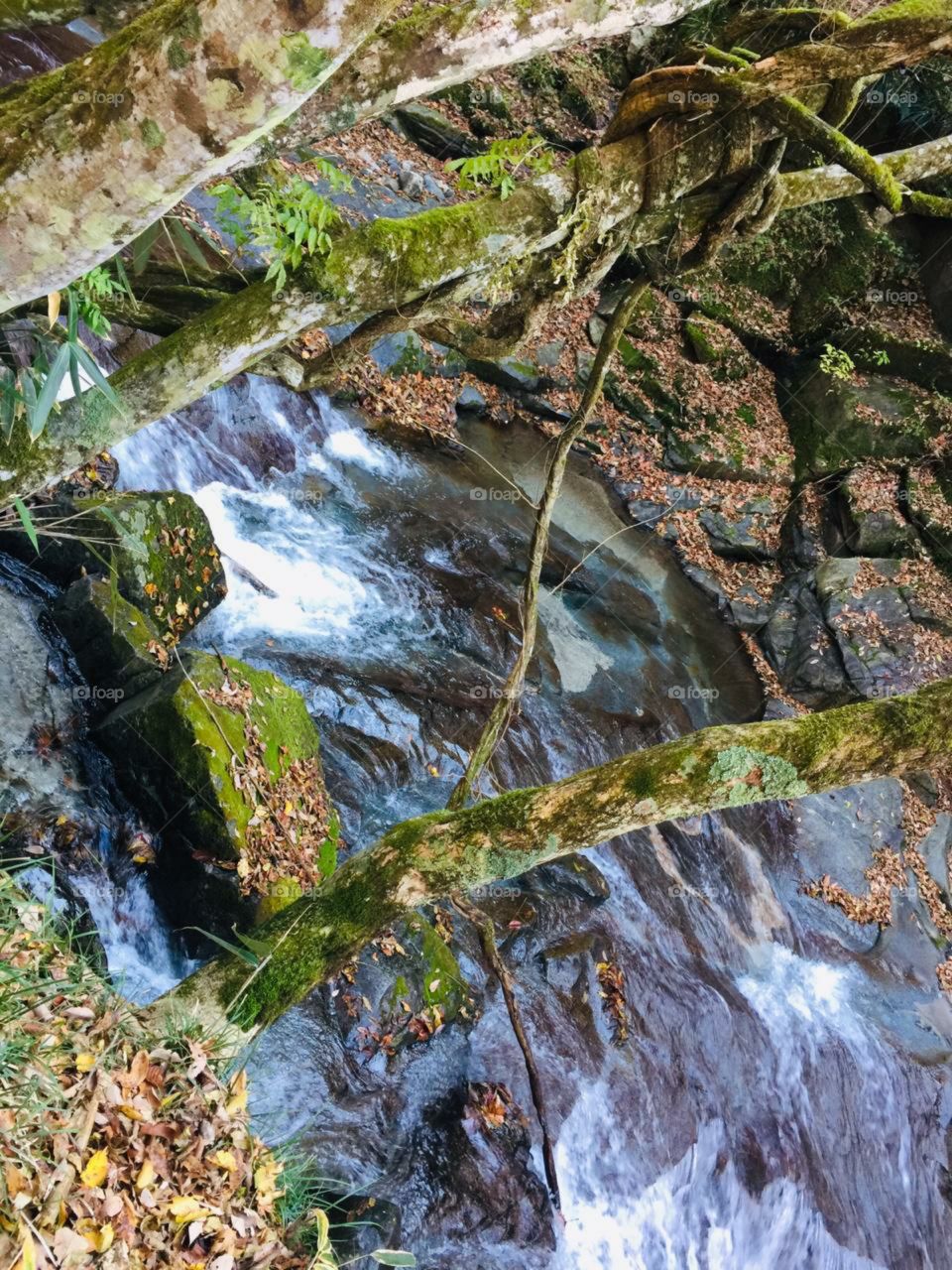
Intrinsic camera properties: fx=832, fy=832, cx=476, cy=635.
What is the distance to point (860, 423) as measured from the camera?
46.1 ft

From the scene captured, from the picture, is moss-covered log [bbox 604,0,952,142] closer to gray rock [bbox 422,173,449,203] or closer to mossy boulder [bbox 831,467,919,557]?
mossy boulder [bbox 831,467,919,557]

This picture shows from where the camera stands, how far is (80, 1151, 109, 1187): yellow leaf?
8.65ft

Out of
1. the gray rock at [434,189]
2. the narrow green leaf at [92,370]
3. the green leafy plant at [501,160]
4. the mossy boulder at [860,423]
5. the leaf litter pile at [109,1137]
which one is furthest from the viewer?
the mossy boulder at [860,423]

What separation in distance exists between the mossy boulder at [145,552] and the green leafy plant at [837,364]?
39.1ft

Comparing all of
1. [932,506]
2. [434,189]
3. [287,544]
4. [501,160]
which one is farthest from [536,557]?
[932,506]

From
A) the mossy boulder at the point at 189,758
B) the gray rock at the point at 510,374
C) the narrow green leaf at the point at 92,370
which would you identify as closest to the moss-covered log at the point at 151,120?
the narrow green leaf at the point at 92,370

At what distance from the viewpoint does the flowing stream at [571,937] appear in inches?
221

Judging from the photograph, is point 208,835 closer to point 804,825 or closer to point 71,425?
point 71,425

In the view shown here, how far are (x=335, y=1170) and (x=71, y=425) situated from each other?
449 cm

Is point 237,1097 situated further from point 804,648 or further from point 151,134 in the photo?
point 804,648

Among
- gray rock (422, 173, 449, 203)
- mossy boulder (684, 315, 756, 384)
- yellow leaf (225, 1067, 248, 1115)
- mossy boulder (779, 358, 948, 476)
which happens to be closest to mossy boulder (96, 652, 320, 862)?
yellow leaf (225, 1067, 248, 1115)

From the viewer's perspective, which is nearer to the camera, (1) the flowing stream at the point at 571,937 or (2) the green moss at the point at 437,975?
(1) the flowing stream at the point at 571,937

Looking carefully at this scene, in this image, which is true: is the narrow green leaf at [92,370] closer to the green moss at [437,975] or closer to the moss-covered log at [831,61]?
the moss-covered log at [831,61]

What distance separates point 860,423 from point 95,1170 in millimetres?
14719
